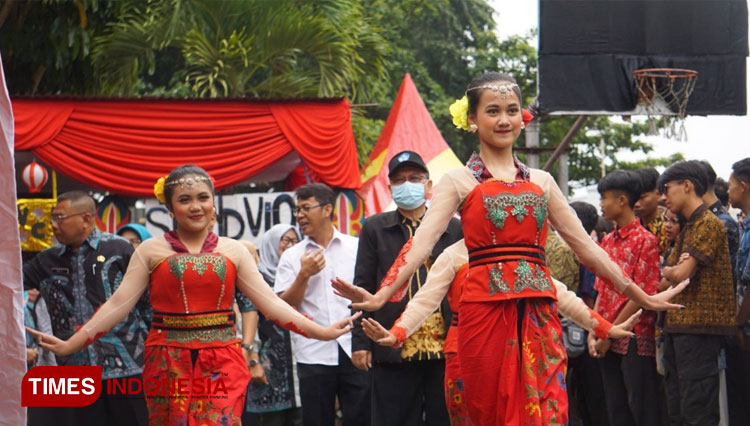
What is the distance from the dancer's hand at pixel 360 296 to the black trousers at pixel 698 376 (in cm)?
312

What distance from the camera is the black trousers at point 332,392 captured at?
321 inches

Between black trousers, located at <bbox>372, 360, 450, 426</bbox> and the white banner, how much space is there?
769 centimetres

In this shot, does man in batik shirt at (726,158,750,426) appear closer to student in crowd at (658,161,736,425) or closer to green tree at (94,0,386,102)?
student in crowd at (658,161,736,425)

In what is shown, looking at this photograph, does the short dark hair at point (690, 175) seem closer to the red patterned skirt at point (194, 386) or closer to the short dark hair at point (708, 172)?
the short dark hair at point (708, 172)

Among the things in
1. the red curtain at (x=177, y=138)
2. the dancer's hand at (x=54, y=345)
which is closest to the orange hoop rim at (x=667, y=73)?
the red curtain at (x=177, y=138)

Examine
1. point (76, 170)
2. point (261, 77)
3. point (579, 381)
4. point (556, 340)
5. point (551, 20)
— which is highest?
point (261, 77)

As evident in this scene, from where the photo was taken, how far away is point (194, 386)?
6.39m

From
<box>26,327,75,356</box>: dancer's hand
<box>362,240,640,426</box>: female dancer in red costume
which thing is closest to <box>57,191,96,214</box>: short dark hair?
<box>26,327,75,356</box>: dancer's hand

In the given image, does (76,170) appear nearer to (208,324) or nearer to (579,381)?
(579,381)

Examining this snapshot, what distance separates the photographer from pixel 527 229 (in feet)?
17.5

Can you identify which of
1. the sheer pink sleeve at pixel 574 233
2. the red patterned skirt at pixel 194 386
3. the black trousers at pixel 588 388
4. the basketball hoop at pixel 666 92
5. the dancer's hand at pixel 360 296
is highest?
the basketball hoop at pixel 666 92

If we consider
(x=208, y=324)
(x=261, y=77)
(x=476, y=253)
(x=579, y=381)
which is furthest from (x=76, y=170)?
(x=261, y=77)

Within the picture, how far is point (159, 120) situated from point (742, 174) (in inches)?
348

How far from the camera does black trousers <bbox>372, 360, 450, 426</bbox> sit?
23.1 feet
